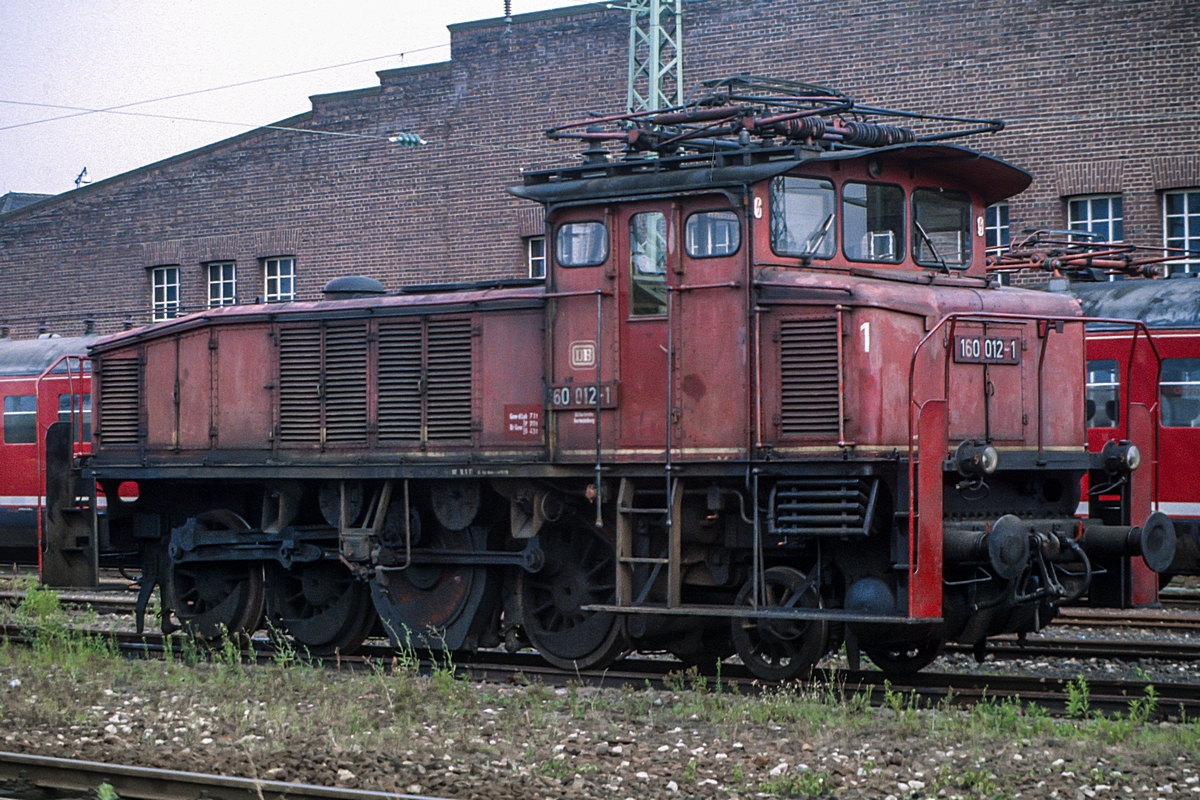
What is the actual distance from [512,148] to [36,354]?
32.9 feet

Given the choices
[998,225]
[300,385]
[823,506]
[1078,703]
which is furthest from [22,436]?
[1078,703]

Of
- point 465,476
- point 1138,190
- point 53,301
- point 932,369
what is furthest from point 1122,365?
point 53,301

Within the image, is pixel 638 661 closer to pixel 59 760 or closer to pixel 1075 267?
pixel 59 760

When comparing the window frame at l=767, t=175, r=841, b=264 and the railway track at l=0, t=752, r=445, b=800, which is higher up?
the window frame at l=767, t=175, r=841, b=264

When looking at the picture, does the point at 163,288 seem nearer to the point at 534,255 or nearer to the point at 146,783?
the point at 534,255

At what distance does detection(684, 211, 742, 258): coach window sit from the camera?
400 inches

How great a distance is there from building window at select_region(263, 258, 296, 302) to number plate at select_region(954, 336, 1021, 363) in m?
21.6

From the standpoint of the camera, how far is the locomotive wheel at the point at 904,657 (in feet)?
33.8

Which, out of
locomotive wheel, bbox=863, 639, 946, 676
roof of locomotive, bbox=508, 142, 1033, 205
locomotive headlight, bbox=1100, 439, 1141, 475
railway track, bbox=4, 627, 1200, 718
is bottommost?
railway track, bbox=4, 627, 1200, 718

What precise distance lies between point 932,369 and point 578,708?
3.51 metres

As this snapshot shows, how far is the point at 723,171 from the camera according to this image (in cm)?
1012

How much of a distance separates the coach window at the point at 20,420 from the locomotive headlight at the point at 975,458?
16560mm

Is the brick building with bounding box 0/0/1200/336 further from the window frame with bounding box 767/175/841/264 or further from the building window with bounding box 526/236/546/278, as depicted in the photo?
the window frame with bounding box 767/175/841/264

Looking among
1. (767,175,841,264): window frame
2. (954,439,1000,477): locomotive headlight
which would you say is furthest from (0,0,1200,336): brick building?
(954,439,1000,477): locomotive headlight
